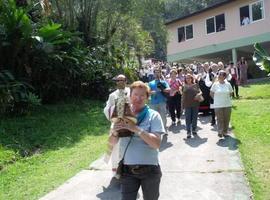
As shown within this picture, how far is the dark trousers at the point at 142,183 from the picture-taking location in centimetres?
462

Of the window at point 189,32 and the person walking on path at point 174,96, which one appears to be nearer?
the person walking on path at point 174,96

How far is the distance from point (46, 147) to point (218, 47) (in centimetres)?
2169

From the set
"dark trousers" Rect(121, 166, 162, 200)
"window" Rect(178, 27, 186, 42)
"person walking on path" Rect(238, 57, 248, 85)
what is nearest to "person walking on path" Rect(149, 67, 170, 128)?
"dark trousers" Rect(121, 166, 162, 200)

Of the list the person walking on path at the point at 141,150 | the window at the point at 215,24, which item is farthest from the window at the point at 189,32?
the person walking on path at the point at 141,150

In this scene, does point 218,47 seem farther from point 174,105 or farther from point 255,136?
point 255,136

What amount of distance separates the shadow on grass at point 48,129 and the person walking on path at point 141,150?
5552 millimetres

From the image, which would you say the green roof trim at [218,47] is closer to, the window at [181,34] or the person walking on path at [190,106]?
the window at [181,34]

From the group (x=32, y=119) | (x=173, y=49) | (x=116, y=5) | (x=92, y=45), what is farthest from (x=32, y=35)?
(x=173, y=49)

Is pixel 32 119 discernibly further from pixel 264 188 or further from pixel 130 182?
pixel 130 182

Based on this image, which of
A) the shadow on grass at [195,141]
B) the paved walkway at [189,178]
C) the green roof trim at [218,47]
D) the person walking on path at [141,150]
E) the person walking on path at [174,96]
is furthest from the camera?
the green roof trim at [218,47]

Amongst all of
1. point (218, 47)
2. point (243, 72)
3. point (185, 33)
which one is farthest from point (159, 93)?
point (185, 33)

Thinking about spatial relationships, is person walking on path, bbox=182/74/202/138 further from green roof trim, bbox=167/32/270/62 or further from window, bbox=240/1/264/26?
window, bbox=240/1/264/26

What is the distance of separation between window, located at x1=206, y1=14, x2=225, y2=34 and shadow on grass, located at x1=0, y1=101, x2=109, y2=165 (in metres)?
17.0

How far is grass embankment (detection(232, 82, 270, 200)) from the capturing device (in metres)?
7.51
